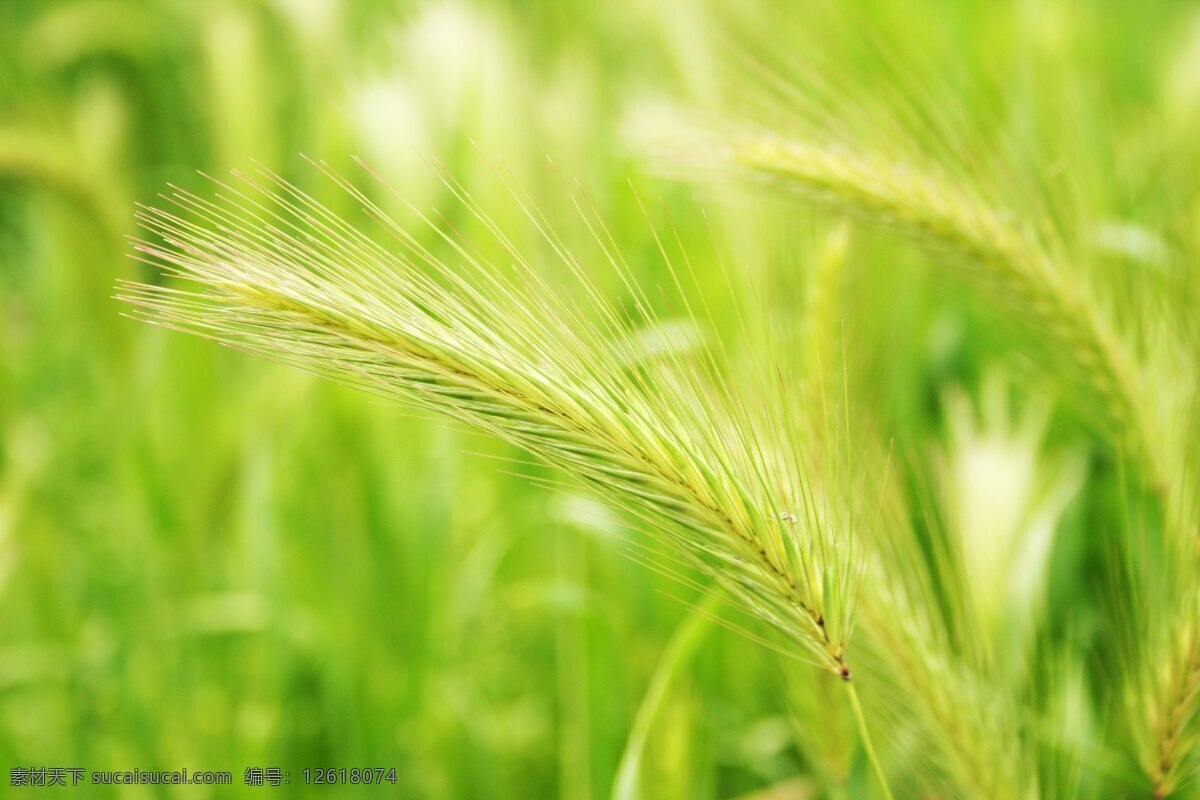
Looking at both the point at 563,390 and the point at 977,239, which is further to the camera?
the point at 977,239

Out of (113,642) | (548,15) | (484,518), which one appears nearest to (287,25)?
(548,15)

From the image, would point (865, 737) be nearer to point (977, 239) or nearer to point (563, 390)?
point (563, 390)

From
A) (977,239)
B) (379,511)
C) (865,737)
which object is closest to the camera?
(865,737)

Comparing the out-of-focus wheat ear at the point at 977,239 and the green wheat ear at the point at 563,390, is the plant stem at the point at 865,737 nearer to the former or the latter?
the green wheat ear at the point at 563,390

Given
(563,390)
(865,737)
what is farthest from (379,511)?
(865,737)

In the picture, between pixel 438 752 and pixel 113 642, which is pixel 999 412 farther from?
pixel 113 642

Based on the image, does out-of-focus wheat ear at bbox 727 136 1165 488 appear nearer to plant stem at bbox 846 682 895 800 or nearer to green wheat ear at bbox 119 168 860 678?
green wheat ear at bbox 119 168 860 678

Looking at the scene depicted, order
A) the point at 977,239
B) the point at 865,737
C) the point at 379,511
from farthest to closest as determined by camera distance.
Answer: the point at 379,511 < the point at 977,239 < the point at 865,737
